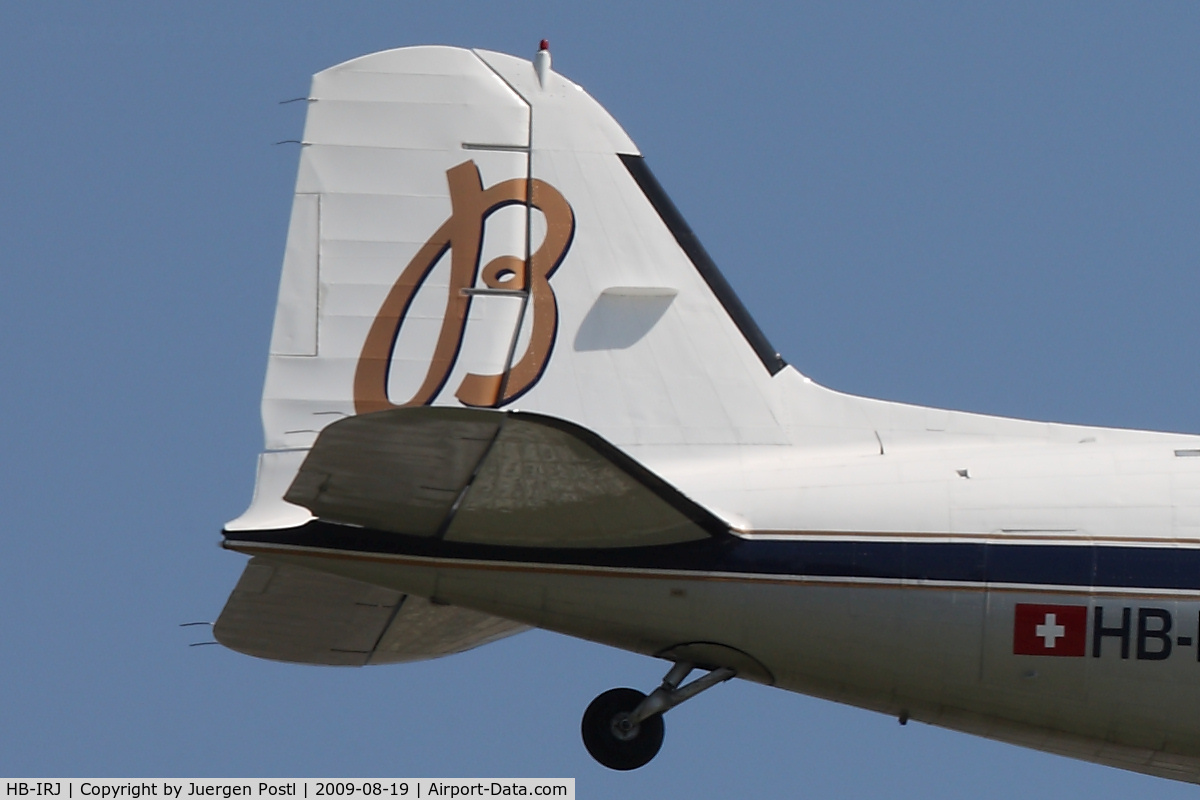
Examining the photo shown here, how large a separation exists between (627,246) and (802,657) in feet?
12.1

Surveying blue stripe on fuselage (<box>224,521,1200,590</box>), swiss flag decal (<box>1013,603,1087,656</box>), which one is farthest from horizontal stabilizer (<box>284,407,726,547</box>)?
swiss flag decal (<box>1013,603,1087,656</box>)

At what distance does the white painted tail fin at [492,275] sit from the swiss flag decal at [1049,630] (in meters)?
2.40

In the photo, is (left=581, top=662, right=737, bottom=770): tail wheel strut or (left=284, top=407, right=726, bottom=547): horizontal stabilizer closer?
(left=284, top=407, right=726, bottom=547): horizontal stabilizer

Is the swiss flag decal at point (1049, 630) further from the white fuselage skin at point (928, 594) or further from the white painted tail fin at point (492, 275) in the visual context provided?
the white painted tail fin at point (492, 275)

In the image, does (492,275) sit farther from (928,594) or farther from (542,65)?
(928,594)

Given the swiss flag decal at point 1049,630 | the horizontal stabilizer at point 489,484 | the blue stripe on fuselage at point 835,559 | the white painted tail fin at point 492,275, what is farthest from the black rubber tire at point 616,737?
the swiss flag decal at point 1049,630

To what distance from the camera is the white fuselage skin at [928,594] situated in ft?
44.1

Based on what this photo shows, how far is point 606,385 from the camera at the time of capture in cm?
1428

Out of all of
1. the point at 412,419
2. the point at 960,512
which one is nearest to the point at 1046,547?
the point at 960,512

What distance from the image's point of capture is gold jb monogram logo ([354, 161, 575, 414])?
1373 centimetres

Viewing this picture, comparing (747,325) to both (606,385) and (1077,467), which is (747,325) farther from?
(1077,467)

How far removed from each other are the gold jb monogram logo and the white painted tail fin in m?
0.01

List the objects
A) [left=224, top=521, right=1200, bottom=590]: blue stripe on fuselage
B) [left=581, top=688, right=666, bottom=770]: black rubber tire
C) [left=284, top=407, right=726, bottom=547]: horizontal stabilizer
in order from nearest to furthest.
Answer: [left=284, top=407, right=726, bottom=547]: horizontal stabilizer, [left=224, top=521, right=1200, bottom=590]: blue stripe on fuselage, [left=581, top=688, right=666, bottom=770]: black rubber tire

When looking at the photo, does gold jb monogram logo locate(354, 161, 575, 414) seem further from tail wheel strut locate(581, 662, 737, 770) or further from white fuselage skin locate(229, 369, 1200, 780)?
tail wheel strut locate(581, 662, 737, 770)
